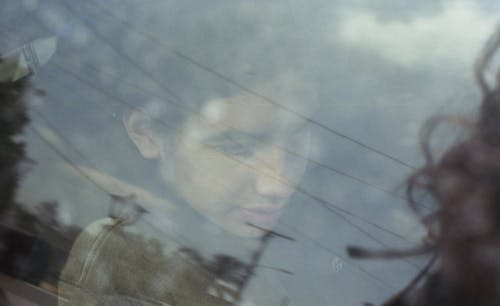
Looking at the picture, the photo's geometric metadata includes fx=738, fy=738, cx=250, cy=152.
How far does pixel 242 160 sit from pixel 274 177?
0.09 metres

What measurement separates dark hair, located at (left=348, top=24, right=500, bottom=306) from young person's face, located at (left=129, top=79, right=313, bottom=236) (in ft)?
0.97

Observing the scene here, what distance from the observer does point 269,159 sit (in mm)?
1675

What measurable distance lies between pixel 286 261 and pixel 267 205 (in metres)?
0.13

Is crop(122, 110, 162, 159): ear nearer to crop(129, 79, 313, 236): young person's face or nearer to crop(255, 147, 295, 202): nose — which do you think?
crop(129, 79, 313, 236): young person's face

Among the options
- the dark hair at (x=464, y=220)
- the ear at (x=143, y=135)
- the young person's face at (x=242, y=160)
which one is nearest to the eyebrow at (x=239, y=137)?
the young person's face at (x=242, y=160)

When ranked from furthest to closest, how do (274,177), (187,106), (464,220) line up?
(187,106) → (274,177) → (464,220)

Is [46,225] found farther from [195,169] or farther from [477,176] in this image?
[477,176]

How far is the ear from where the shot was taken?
181 cm

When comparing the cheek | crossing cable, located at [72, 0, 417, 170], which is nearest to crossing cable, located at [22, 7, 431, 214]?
crossing cable, located at [72, 0, 417, 170]

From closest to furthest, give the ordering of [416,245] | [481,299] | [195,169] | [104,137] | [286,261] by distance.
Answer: [481,299]
[416,245]
[286,261]
[195,169]
[104,137]

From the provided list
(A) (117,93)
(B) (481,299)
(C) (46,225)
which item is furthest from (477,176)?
(C) (46,225)

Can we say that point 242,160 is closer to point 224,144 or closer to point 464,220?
point 224,144

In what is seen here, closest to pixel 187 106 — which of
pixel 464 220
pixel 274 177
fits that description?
pixel 274 177

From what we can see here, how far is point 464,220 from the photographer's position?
1360mm
